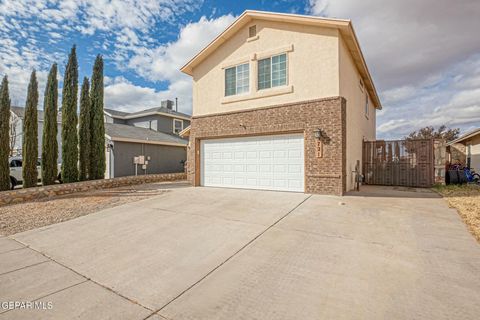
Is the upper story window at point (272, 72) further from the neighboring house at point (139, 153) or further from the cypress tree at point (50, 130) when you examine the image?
the cypress tree at point (50, 130)

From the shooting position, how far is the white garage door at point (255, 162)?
8938 millimetres

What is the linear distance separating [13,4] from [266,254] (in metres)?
12.1

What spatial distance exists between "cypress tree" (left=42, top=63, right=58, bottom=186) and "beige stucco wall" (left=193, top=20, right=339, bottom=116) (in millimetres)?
6985

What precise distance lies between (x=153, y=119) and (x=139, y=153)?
6.68m

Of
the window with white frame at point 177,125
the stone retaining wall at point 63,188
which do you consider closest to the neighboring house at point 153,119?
the window with white frame at point 177,125

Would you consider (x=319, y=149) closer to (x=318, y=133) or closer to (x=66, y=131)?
(x=318, y=133)

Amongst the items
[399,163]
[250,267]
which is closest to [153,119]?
[399,163]

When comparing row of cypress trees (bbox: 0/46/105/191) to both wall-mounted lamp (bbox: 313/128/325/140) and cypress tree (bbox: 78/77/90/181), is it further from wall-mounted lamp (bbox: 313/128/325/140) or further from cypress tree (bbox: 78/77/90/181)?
wall-mounted lamp (bbox: 313/128/325/140)

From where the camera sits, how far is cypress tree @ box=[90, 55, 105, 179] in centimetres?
1250

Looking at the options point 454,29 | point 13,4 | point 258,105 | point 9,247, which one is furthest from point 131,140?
point 454,29

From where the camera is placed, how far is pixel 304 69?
8.77 m

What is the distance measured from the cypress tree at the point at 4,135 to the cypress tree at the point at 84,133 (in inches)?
110

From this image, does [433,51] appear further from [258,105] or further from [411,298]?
[411,298]

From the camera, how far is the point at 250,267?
327cm
